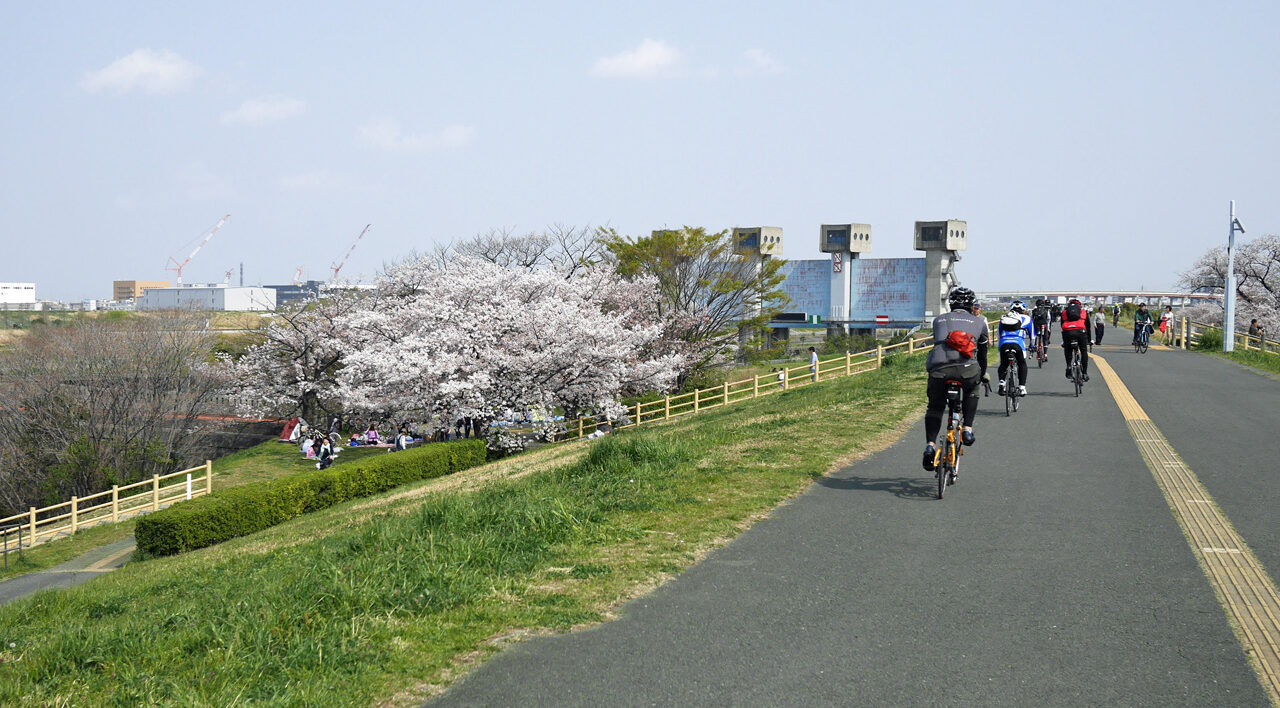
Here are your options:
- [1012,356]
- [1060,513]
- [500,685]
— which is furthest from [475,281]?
[500,685]

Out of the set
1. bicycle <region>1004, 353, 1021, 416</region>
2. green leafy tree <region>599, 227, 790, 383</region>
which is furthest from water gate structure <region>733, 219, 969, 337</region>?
bicycle <region>1004, 353, 1021, 416</region>

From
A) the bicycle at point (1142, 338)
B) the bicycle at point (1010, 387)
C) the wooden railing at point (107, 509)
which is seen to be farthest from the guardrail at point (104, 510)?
the bicycle at point (1142, 338)

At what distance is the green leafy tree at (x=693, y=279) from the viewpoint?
4847 centimetres

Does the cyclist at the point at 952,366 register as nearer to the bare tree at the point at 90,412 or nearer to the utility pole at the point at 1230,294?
the utility pole at the point at 1230,294

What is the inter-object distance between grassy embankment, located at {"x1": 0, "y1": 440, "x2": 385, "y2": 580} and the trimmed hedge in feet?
12.8

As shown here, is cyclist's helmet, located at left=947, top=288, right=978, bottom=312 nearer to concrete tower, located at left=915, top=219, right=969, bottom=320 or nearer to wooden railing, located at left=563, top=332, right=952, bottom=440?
wooden railing, located at left=563, top=332, right=952, bottom=440

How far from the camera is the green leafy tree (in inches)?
1908

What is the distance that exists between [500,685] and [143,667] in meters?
2.34

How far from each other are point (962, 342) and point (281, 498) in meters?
18.7

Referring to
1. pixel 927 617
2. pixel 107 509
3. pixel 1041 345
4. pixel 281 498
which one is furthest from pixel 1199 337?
pixel 107 509

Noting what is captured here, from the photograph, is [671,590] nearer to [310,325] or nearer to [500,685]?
[500,685]

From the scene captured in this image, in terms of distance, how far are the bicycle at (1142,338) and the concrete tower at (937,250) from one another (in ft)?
225

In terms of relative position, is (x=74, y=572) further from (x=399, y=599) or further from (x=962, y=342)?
(x=962, y=342)

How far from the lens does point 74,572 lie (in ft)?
63.8
